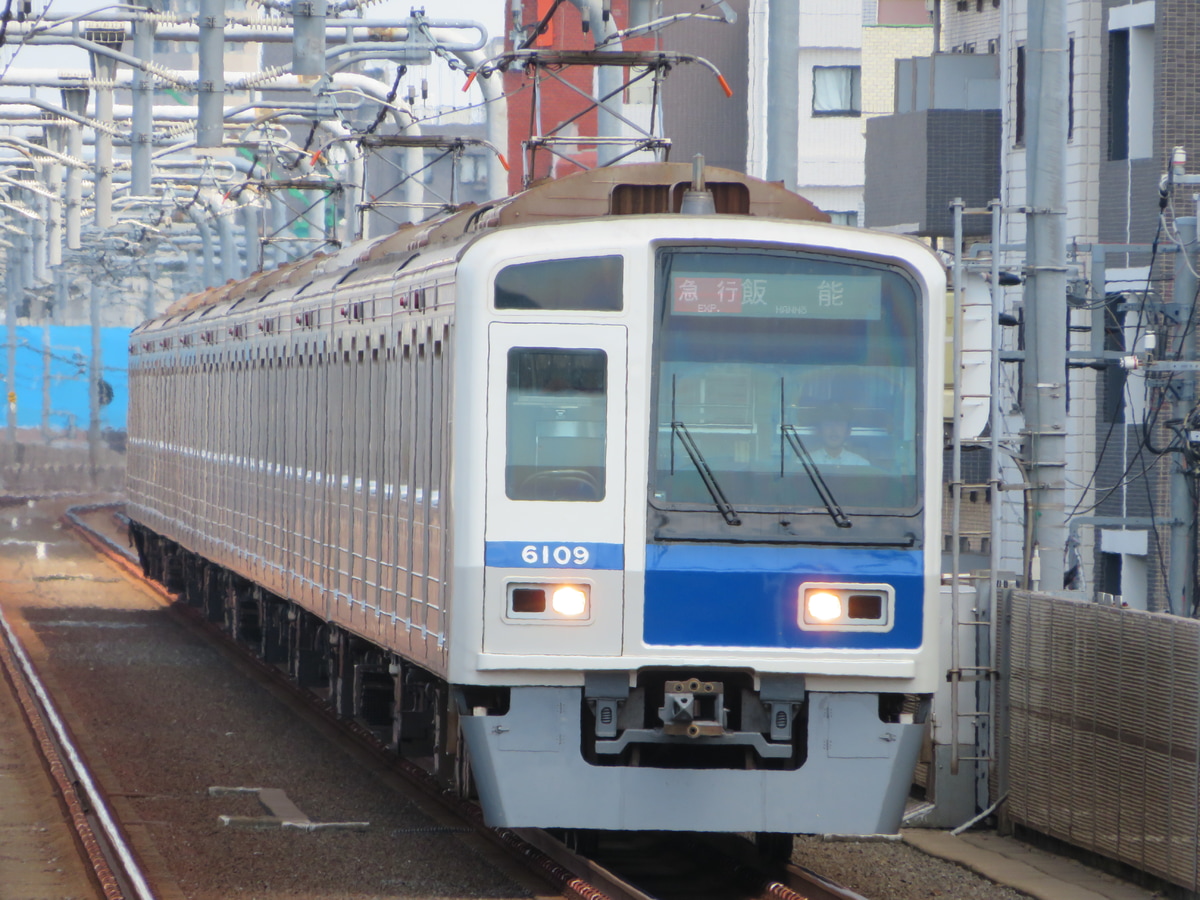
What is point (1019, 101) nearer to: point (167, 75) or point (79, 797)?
point (167, 75)

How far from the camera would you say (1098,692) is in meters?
10.6

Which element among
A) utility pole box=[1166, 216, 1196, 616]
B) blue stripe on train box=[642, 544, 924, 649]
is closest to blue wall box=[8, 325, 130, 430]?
utility pole box=[1166, 216, 1196, 616]

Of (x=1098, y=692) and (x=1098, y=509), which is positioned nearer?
(x=1098, y=692)

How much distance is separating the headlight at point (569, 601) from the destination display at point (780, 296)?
3.93ft

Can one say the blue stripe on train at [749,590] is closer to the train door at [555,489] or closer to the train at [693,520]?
the train at [693,520]

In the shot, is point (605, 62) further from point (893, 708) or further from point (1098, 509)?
point (1098, 509)

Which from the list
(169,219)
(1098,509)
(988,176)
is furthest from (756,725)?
(169,219)

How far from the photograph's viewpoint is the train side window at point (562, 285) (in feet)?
29.9

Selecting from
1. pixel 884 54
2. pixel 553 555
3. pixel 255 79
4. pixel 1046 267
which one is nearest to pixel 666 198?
pixel 553 555

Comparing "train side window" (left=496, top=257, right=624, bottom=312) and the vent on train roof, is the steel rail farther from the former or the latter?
the vent on train roof

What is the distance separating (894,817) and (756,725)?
2.35 ft

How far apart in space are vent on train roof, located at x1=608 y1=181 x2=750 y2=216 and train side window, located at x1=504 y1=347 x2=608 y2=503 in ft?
3.65

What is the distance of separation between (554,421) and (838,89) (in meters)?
32.6

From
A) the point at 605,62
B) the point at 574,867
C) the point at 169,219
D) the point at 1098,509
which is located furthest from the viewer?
the point at 169,219
